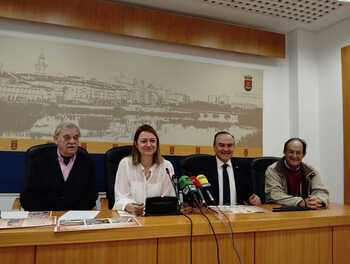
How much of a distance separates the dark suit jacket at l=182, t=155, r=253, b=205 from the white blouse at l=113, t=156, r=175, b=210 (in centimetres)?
36

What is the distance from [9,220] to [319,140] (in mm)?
3512

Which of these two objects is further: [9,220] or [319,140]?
[319,140]

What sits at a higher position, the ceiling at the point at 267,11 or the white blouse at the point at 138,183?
the ceiling at the point at 267,11

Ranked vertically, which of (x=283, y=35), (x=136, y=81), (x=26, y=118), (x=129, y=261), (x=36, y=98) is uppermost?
(x=283, y=35)

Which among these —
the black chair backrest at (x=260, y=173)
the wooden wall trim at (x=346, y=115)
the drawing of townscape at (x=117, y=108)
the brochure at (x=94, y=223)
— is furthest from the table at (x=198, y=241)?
the wooden wall trim at (x=346, y=115)

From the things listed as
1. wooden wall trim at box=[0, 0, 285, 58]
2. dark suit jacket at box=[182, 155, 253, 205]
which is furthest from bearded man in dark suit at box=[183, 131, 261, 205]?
wooden wall trim at box=[0, 0, 285, 58]

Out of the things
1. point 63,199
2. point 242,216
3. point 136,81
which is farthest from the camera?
point 136,81

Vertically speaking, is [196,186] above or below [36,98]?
below

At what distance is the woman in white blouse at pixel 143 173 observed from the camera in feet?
7.06

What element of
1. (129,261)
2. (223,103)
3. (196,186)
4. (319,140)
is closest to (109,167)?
(196,186)

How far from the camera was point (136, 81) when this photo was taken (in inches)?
135

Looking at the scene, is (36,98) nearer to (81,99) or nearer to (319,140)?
(81,99)

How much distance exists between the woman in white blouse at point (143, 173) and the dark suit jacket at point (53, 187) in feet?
1.27

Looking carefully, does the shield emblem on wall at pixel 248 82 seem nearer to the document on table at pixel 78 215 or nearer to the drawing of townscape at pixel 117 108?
the drawing of townscape at pixel 117 108
